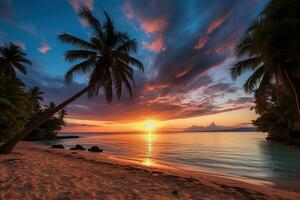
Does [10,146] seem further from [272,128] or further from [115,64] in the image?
[272,128]

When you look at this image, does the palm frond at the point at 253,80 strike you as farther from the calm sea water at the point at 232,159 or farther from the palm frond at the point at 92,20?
the palm frond at the point at 92,20

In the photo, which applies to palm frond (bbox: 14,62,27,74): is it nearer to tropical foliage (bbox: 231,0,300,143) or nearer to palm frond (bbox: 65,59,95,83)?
palm frond (bbox: 65,59,95,83)

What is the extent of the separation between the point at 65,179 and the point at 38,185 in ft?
3.39

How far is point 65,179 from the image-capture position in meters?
6.62

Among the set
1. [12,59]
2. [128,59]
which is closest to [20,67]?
[12,59]

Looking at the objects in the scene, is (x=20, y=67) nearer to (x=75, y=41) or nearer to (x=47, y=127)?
(x=75, y=41)

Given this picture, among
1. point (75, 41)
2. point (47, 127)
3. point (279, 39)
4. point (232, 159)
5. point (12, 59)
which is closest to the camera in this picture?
point (279, 39)

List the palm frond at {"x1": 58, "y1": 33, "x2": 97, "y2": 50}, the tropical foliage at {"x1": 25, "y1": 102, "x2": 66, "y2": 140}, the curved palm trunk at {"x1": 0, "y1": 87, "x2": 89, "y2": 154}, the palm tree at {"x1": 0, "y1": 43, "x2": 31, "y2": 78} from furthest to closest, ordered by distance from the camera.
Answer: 1. the tropical foliage at {"x1": 25, "y1": 102, "x2": 66, "y2": 140}
2. the palm tree at {"x1": 0, "y1": 43, "x2": 31, "y2": 78}
3. the palm frond at {"x1": 58, "y1": 33, "x2": 97, "y2": 50}
4. the curved palm trunk at {"x1": 0, "y1": 87, "x2": 89, "y2": 154}

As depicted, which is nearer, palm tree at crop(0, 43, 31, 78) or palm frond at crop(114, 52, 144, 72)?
palm frond at crop(114, 52, 144, 72)

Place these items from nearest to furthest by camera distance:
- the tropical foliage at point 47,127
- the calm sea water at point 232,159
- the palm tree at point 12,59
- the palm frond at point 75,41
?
the calm sea water at point 232,159, the palm frond at point 75,41, the palm tree at point 12,59, the tropical foliage at point 47,127

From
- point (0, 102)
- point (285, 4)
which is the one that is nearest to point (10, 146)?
point (0, 102)

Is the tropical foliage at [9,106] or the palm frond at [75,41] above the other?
the palm frond at [75,41]

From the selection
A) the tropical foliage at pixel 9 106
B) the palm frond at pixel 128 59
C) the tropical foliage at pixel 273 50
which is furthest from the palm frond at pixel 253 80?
the tropical foliage at pixel 9 106

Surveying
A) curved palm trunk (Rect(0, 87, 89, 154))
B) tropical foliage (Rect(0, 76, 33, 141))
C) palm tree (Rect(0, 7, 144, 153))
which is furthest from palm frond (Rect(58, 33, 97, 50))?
tropical foliage (Rect(0, 76, 33, 141))
